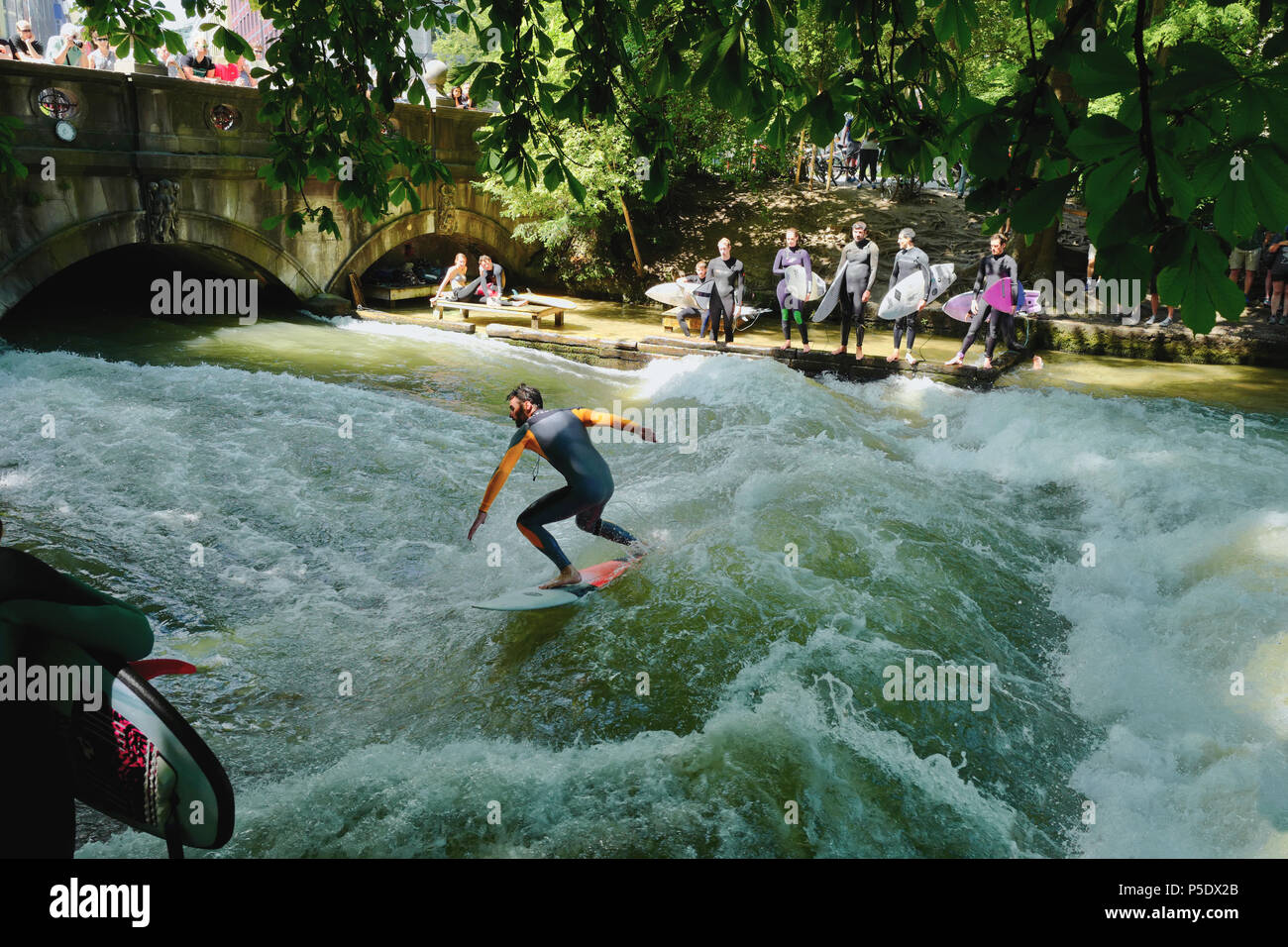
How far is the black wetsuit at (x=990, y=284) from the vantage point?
13.1m

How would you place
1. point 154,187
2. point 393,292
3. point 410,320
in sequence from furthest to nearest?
point 393,292
point 410,320
point 154,187

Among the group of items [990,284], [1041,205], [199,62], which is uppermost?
[199,62]

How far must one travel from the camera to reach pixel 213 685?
606 cm

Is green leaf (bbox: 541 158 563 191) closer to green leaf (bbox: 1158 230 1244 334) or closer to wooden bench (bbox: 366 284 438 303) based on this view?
green leaf (bbox: 1158 230 1244 334)

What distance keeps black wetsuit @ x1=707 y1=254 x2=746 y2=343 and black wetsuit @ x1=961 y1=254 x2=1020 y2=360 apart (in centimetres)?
361

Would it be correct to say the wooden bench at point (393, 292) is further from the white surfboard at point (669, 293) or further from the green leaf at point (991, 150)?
the green leaf at point (991, 150)

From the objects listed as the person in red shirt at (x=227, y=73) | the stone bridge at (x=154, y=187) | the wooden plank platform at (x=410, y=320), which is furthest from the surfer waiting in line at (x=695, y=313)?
the person in red shirt at (x=227, y=73)

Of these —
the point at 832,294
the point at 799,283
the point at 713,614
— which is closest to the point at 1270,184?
the point at 713,614

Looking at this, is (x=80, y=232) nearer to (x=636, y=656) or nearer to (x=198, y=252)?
(x=198, y=252)

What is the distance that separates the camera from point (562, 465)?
6.87 meters

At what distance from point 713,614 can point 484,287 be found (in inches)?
503

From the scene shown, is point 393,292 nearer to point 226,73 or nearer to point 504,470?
point 226,73

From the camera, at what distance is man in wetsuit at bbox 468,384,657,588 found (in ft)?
22.4

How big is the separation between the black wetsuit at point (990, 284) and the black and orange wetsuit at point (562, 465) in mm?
8274
